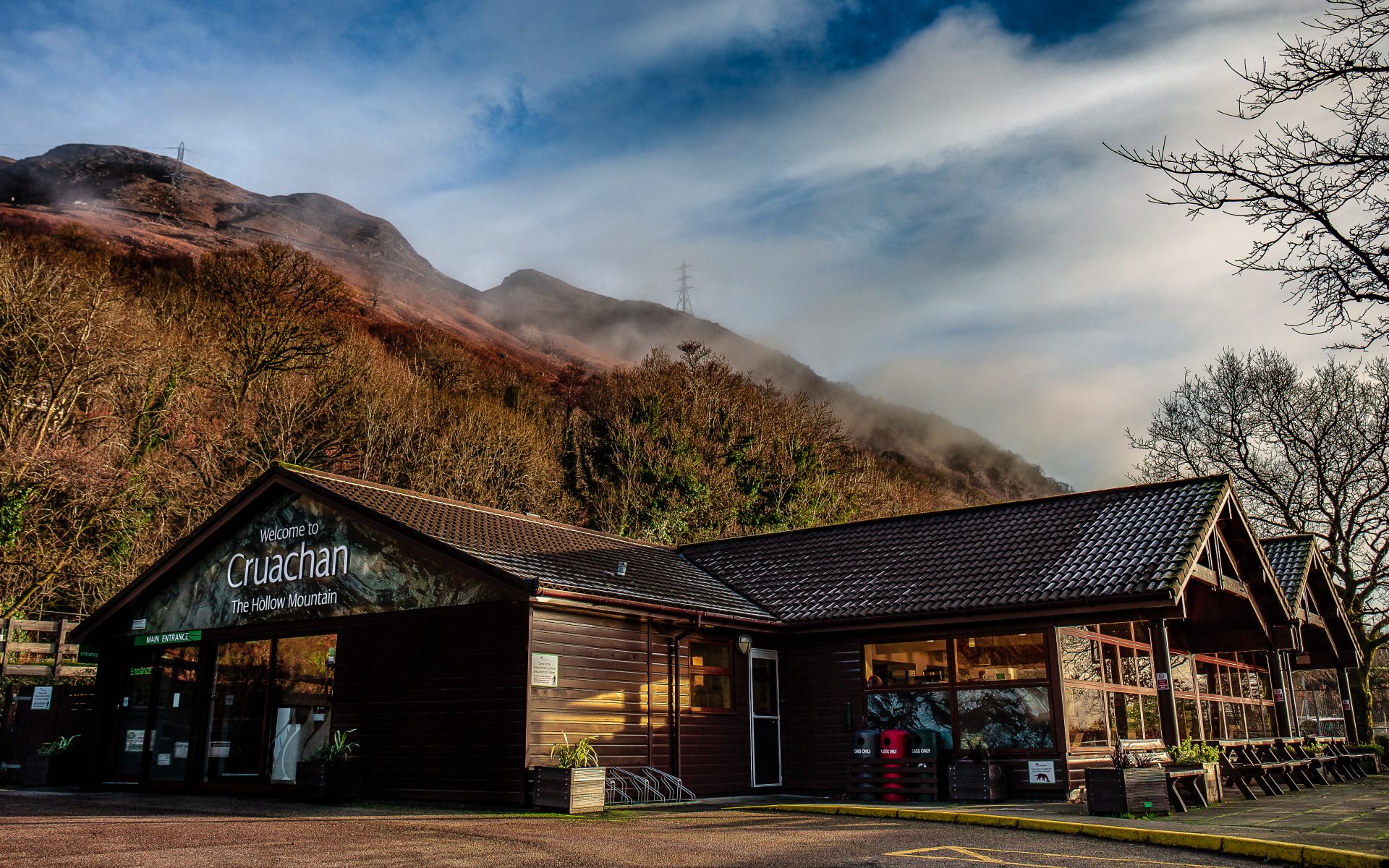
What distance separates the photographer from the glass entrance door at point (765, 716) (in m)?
16.9

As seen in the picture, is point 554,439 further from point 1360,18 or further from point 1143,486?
point 1360,18

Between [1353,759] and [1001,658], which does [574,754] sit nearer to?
[1001,658]

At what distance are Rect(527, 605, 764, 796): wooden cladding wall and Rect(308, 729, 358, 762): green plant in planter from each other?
10.3 feet

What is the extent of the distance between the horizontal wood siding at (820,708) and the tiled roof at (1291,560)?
8.79 metres

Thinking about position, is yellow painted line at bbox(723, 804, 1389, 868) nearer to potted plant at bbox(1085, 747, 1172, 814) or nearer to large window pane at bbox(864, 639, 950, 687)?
potted plant at bbox(1085, 747, 1172, 814)

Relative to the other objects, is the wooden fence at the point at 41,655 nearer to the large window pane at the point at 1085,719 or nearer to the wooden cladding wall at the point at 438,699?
the wooden cladding wall at the point at 438,699

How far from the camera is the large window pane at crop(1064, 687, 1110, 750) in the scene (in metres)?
14.5

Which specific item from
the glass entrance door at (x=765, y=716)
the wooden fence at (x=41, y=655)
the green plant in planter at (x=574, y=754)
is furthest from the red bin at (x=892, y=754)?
the wooden fence at (x=41, y=655)

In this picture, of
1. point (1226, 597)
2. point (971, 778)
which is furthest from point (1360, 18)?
point (1226, 597)

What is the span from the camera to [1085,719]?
591 inches

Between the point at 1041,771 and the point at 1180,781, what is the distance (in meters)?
1.96

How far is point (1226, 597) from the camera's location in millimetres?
17766

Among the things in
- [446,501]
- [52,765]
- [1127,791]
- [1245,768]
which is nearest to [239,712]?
[52,765]

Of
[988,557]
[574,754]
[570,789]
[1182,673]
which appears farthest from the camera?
[1182,673]
